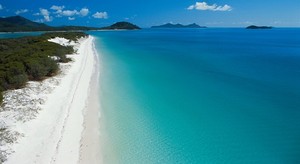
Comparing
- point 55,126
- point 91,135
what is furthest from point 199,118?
point 55,126

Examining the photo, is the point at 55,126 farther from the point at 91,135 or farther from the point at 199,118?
the point at 199,118

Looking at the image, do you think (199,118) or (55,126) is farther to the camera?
(199,118)

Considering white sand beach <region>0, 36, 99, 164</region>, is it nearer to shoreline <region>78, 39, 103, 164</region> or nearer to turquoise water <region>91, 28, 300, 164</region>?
shoreline <region>78, 39, 103, 164</region>

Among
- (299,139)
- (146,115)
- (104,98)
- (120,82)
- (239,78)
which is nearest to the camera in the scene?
(299,139)

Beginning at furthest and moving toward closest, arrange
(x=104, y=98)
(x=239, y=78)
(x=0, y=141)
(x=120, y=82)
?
(x=239, y=78) → (x=120, y=82) → (x=104, y=98) → (x=0, y=141)

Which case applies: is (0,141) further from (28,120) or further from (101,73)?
(101,73)

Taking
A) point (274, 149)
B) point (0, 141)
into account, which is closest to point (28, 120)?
point (0, 141)

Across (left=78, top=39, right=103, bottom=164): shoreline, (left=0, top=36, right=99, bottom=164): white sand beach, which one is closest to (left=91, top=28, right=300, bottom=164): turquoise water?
(left=78, top=39, right=103, bottom=164): shoreline

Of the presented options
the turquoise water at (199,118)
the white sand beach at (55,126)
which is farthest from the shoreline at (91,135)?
the turquoise water at (199,118)

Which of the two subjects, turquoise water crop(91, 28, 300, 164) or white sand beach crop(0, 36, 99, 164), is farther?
turquoise water crop(91, 28, 300, 164)
